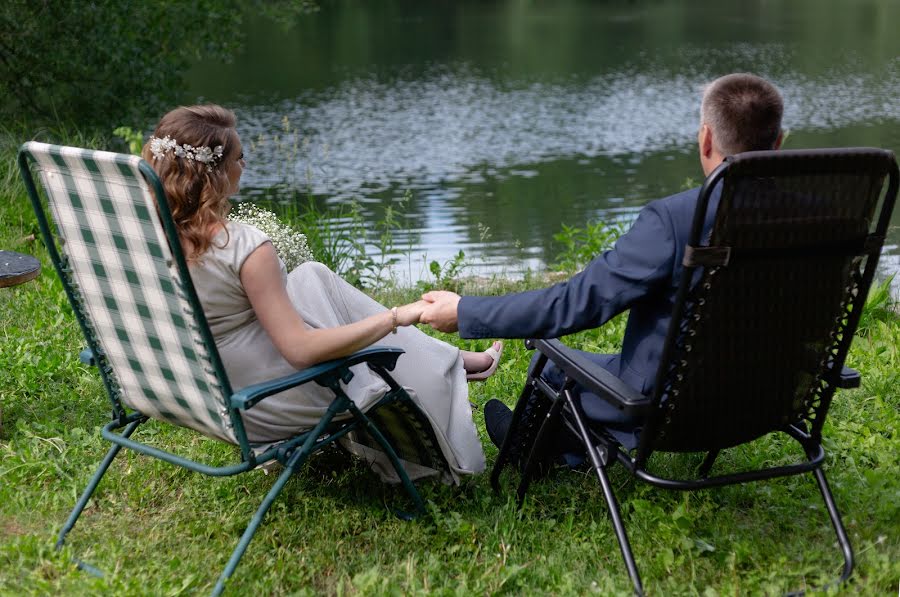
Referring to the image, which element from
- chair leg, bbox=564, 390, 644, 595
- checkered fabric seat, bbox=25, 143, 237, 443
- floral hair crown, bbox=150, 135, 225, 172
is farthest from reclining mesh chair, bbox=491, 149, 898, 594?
floral hair crown, bbox=150, 135, 225, 172

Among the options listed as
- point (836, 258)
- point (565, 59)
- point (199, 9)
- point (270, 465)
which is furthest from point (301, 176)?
point (565, 59)

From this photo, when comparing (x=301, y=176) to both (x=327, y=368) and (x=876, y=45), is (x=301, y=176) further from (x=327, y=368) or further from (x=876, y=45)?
(x=876, y=45)

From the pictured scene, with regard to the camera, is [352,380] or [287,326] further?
[352,380]

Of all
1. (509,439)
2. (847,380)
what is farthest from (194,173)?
(847,380)

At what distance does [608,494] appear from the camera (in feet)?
8.76

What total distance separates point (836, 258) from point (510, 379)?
2.07 m

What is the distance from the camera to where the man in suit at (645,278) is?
254cm

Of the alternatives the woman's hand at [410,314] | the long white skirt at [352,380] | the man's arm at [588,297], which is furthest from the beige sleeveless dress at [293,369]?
the man's arm at [588,297]

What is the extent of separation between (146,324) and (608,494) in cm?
→ 131

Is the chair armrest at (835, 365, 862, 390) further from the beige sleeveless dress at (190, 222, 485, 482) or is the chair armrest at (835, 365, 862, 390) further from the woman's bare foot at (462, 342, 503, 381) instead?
the woman's bare foot at (462, 342, 503, 381)

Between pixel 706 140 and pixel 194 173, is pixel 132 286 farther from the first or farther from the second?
pixel 706 140

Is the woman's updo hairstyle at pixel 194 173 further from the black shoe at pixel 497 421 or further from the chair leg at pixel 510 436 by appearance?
the black shoe at pixel 497 421

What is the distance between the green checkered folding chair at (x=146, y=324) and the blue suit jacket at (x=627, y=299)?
1.07 feet

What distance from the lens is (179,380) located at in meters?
2.71
